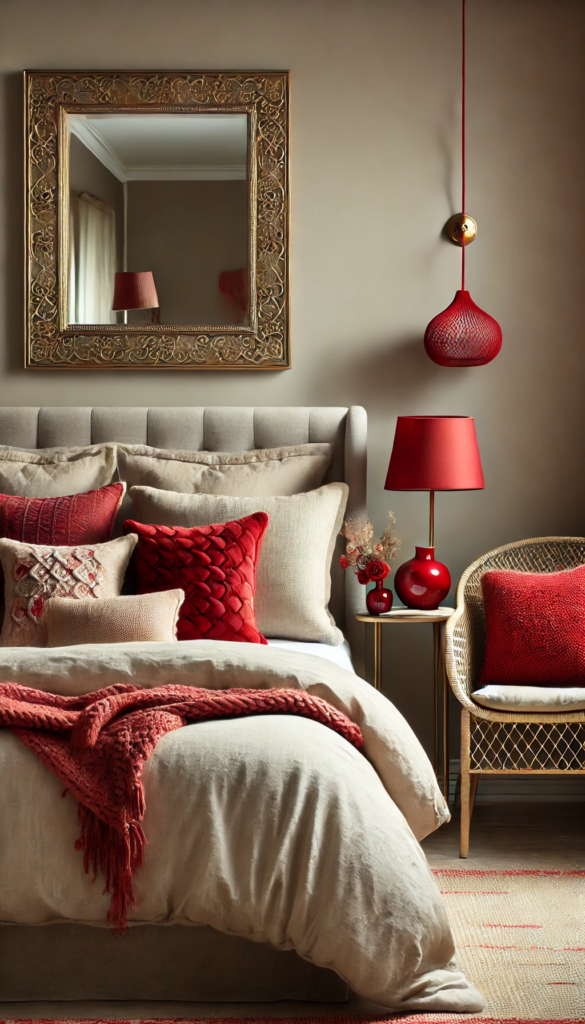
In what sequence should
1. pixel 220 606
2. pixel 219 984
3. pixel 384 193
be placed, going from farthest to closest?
pixel 384 193 < pixel 220 606 < pixel 219 984

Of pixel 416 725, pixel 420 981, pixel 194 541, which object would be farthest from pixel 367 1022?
pixel 416 725

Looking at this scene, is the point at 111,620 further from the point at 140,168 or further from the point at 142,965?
the point at 140,168

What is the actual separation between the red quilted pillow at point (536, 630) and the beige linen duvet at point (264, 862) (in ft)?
4.24

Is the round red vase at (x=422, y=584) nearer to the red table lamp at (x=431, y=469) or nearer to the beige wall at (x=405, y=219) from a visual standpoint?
the red table lamp at (x=431, y=469)

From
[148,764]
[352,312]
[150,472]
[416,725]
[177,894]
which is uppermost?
[352,312]

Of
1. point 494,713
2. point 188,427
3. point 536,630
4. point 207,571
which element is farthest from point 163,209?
point 494,713

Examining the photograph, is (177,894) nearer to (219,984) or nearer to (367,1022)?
(219,984)

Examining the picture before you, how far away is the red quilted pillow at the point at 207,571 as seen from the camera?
2.75 m

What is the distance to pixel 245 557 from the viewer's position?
2.88 m

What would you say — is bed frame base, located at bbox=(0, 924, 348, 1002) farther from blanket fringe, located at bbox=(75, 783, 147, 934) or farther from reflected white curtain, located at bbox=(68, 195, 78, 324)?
reflected white curtain, located at bbox=(68, 195, 78, 324)

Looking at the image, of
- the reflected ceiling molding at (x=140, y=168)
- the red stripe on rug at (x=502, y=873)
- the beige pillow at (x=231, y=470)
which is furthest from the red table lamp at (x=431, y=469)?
the reflected ceiling molding at (x=140, y=168)

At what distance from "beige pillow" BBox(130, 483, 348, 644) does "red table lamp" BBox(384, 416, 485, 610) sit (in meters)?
0.29

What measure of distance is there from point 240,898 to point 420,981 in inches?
15.0

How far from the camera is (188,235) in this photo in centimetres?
360
